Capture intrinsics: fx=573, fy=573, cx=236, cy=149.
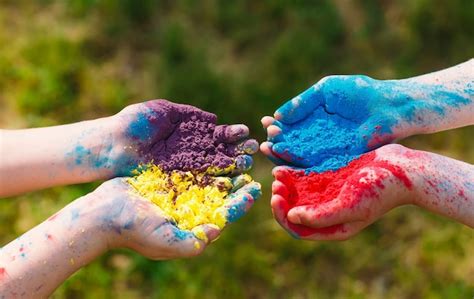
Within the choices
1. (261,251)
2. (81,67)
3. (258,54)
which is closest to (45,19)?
(81,67)

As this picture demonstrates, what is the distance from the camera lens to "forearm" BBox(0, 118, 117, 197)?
2.13m

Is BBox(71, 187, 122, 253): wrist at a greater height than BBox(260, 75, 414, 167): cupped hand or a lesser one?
lesser

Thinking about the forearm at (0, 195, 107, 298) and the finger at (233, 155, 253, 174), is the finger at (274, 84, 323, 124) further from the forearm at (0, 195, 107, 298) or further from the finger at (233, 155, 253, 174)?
the forearm at (0, 195, 107, 298)

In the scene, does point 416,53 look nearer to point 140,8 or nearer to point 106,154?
point 140,8

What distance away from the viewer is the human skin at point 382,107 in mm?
2201

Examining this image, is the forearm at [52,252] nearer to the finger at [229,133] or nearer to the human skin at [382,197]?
the finger at [229,133]

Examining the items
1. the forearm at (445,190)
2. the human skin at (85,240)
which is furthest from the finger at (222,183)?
the forearm at (445,190)

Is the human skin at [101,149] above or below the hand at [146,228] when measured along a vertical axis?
above

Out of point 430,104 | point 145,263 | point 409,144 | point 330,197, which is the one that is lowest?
point 145,263

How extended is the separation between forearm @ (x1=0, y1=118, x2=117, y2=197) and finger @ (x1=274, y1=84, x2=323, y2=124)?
Result: 66 cm

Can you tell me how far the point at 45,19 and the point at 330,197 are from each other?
2.22 m

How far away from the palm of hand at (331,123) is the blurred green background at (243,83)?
690 mm

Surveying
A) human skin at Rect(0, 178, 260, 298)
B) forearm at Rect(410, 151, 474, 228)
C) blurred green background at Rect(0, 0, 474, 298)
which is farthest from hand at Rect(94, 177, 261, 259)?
blurred green background at Rect(0, 0, 474, 298)

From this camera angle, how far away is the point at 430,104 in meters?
2.24
